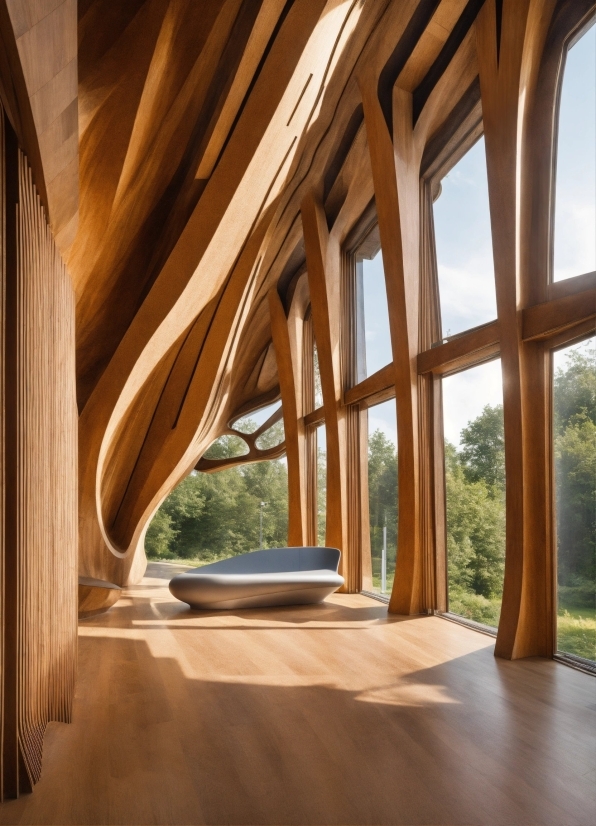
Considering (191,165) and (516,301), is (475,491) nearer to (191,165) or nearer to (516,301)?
(516,301)

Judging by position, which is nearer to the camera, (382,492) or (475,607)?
(475,607)

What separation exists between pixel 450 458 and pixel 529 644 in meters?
2.17

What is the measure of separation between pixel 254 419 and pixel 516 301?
9.04m

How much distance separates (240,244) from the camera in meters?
5.95

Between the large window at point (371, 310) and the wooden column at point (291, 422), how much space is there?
83.3 inches

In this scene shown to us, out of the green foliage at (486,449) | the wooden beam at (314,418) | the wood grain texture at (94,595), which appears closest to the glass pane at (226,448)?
the wooden beam at (314,418)

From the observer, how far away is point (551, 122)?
4863mm

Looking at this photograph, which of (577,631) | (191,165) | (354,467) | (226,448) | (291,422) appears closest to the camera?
(577,631)

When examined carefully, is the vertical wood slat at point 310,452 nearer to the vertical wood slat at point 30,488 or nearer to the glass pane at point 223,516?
the glass pane at point 223,516

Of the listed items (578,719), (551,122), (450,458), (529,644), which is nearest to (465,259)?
(551,122)

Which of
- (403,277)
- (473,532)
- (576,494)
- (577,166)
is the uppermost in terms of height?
(577,166)

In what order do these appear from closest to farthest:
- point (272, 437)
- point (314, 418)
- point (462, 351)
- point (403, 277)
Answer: point (462, 351)
point (403, 277)
point (314, 418)
point (272, 437)

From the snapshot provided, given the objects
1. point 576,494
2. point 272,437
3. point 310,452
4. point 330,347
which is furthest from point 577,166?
point 272,437

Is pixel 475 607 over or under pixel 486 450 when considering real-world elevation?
under
